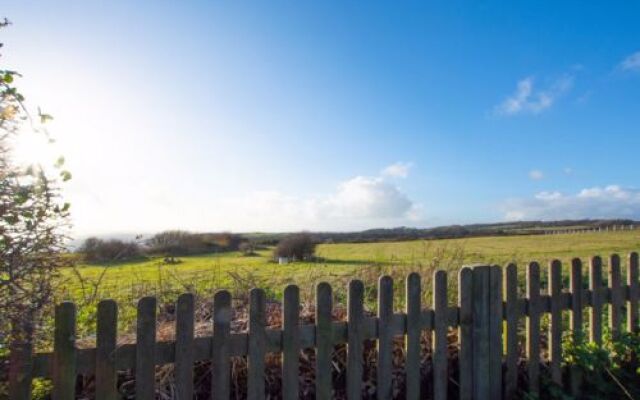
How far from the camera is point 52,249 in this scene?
2264 millimetres

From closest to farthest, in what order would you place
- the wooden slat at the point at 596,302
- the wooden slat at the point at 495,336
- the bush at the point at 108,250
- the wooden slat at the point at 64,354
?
the wooden slat at the point at 64,354
the wooden slat at the point at 495,336
the bush at the point at 108,250
the wooden slat at the point at 596,302

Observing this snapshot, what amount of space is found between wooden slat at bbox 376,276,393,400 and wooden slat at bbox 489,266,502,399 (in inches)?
42.6

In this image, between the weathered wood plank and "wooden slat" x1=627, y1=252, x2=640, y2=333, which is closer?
the weathered wood plank

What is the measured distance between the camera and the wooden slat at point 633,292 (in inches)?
198

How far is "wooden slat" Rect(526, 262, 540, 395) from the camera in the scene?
13.6ft

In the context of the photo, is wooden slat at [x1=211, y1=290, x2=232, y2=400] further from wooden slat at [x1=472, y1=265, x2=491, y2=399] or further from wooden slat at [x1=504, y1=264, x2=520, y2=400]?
wooden slat at [x1=504, y1=264, x2=520, y2=400]

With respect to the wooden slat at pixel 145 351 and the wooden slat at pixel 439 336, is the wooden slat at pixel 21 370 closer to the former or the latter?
the wooden slat at pixel 145 351

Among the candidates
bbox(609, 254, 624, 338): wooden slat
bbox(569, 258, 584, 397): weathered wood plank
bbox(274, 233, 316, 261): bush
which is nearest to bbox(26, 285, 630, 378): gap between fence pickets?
bbox(569, 258, 584, 397): weathered wood plank

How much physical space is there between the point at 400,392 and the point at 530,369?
137 cm

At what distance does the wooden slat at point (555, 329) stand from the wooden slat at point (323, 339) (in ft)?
7.90

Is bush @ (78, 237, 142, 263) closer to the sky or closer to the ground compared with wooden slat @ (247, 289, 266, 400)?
closer to the sky

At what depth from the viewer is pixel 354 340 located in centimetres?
331

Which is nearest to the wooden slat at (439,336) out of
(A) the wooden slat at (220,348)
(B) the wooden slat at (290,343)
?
(B) the wooden slat at (290,343)

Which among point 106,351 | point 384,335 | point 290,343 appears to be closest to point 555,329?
point 384,335
